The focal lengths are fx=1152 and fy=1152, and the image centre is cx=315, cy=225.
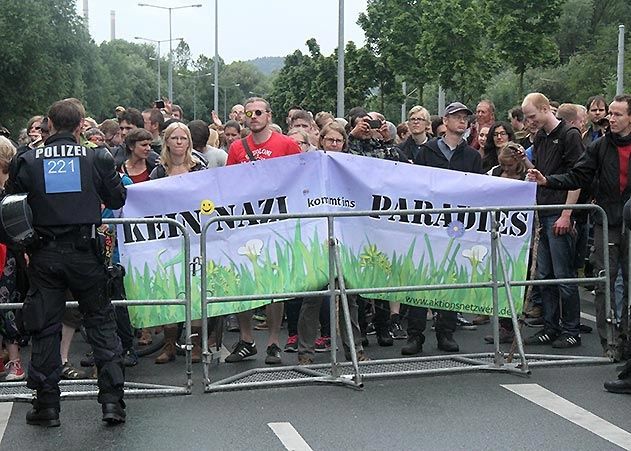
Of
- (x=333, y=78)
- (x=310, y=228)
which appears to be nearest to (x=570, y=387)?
(x=310, y=228)

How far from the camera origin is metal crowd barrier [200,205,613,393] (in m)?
8.39

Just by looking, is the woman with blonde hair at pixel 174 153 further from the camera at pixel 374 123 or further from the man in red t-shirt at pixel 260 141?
the camera at pixel 374 123

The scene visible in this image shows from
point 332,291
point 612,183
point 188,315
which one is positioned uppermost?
point 612,183

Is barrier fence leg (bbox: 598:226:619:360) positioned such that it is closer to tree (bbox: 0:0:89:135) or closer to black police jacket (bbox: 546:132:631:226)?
black police jacket (bbox: 546:132:631:226)

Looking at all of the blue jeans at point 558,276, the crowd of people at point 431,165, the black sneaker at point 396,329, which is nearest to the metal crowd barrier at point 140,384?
the crowd of people at point 431,165

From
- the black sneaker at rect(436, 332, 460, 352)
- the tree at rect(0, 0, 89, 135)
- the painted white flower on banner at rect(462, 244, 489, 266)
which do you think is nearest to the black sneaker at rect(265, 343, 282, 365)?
the black sneaker at rect(436, 332, 460, 352)

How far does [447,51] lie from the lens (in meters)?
33.5

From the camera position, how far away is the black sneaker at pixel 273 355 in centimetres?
937

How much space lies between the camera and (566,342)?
9.99 meters

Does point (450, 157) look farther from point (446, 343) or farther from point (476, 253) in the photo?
point (446, 343)

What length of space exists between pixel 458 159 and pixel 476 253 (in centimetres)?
153

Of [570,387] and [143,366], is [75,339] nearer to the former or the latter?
[143,366]

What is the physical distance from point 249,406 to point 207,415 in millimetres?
359

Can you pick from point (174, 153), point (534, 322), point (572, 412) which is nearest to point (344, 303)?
point (572, 412)
